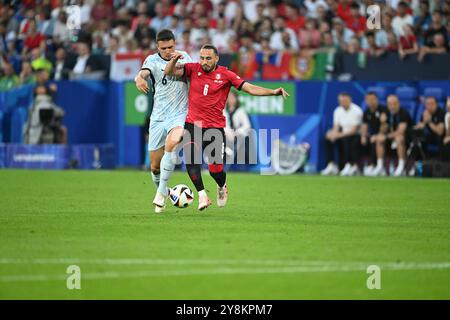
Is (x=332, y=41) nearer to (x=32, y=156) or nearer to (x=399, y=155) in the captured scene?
(x=399, y=155)

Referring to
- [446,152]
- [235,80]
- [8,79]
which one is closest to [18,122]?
[8,79]

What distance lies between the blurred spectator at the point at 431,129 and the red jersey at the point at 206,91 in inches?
343

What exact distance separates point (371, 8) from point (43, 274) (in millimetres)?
16806

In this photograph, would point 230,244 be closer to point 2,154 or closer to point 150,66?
point 150,66

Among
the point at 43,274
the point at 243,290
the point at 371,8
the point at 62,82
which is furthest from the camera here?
the point at 62,82

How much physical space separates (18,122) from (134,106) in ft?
9.51

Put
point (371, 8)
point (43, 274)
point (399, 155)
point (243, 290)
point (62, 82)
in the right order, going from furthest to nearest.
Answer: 1. point (62, 82)
2. point (371, 8)
3. point (399, 155)
4. point (43, 274)
5. point (243, 290)

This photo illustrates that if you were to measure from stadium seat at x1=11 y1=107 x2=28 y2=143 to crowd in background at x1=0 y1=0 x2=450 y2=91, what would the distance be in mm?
1021

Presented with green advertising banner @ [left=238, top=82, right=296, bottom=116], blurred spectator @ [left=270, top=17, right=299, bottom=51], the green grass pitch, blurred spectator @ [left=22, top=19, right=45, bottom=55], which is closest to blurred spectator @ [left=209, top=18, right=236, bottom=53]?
blurred spectator @ [left=270, top=17, right=299, bottom=51]

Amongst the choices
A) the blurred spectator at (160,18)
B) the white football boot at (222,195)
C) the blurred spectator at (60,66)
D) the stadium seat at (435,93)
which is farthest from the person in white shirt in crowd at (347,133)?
the white football boot at (222,195)

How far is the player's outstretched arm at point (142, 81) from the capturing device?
1415 cm

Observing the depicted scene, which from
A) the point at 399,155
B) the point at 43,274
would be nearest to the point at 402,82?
the point at 399,155

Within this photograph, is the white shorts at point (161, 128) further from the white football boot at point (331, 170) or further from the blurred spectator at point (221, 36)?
the blurred spectator at point (221, 36)

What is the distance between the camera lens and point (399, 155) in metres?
23.0
